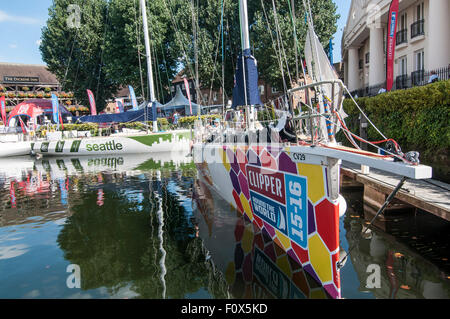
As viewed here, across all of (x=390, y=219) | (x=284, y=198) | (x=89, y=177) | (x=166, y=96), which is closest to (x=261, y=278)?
(x=284, y=198)

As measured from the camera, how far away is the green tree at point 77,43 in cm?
3253

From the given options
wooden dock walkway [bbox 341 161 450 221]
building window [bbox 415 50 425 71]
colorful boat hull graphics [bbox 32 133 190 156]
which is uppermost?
building window [bbox 415 50 425 71]

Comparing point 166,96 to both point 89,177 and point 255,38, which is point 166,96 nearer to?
point 255,38

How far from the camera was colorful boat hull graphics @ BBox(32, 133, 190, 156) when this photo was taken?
21.2 m

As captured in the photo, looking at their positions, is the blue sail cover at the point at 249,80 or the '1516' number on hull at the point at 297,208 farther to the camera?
the blue sail cover at the point at 249,80

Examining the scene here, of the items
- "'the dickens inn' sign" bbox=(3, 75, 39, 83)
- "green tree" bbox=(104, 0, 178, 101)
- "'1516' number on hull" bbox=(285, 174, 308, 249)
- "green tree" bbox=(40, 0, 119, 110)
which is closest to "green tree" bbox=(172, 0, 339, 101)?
"green tree" bbox=(104, 0, 178, 101)

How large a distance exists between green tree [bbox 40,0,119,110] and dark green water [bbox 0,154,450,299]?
87.2 feet

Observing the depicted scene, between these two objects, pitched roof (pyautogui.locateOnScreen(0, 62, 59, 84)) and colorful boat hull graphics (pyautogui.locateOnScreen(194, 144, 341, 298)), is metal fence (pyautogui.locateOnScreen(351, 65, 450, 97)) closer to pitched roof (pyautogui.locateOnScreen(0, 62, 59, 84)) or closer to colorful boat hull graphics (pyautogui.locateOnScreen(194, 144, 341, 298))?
Answer: colorful boat hull graphics (pyautogui.locateOnScreen(194, 144, 341, 298))

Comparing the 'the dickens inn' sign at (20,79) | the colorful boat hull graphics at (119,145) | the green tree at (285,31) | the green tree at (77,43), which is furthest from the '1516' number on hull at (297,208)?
the 'the dickens inn' sign at (20,79)

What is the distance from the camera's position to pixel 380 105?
34.7ft

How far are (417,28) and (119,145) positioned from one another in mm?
17838

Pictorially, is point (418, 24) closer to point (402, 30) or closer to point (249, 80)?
point (402, 30)

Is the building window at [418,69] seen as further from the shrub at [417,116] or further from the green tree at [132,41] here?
the green tree at [132,41]

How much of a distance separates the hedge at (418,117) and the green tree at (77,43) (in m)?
27.5
